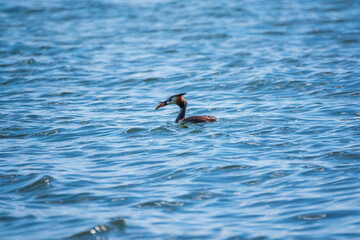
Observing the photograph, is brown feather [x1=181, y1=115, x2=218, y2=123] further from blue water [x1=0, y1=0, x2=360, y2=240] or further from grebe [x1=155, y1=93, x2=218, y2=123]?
blue water [x1=0, y1=0, x2=360, y2=240]

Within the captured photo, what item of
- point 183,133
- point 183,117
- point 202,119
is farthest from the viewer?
point 183,117

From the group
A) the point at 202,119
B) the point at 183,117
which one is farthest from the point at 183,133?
the point at 183,117

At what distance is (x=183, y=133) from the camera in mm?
11844

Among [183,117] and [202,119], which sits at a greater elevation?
[202,119]

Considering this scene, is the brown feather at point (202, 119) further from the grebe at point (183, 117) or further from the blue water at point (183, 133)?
the blue water at point (183, 133)

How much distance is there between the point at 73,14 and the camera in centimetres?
3044

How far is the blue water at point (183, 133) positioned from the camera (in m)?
7.54

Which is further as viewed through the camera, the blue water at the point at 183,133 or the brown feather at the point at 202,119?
the brown feather at the point at 202,119

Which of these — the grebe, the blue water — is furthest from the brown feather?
the blue water

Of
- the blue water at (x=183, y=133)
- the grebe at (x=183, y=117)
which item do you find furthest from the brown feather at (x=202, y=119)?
the blue water at (x=183, y=133)

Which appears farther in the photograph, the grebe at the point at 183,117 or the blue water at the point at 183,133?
the grebe at the point at 183,117

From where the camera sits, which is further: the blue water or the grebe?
the grebe

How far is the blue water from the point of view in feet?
24.7

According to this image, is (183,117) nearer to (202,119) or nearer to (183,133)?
(202,119)
